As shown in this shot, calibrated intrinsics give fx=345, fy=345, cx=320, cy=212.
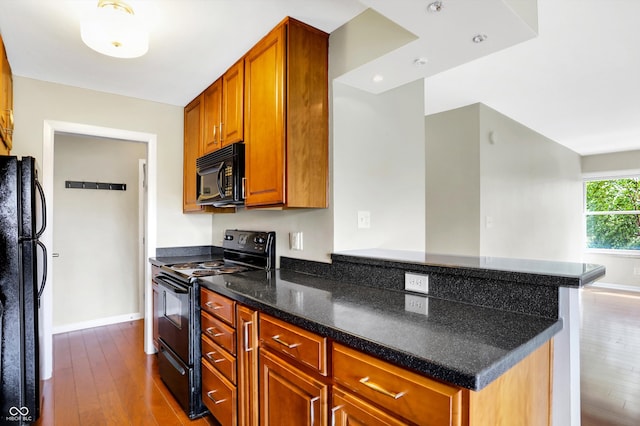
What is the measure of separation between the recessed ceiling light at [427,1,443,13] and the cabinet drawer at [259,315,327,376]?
4.31ft

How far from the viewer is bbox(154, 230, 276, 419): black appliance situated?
6.79 ft

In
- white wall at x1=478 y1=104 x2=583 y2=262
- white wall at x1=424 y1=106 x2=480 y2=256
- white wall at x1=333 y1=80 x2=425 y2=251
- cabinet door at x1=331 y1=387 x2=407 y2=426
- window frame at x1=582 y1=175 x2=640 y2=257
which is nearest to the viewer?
cabinet door at x1=331 y1=387 x2=407 y2=426

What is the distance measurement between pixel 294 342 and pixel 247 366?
0.45m

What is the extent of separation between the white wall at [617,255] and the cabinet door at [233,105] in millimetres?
7082

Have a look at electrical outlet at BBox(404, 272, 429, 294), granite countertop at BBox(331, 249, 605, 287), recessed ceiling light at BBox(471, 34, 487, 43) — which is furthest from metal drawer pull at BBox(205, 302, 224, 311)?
recessed ceiling light at BBox(471, 34, 487, 43)

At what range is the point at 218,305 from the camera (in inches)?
73.3

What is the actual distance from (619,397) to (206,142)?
3560mm

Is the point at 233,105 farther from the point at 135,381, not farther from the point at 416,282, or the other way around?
the point at 135,381

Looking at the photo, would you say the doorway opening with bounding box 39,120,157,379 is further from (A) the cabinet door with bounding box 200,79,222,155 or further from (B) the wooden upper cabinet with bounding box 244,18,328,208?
(B) the wooden upper cabinet with bounding box 244,18,328,208

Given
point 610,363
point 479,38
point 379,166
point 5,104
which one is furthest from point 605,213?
point 5,104

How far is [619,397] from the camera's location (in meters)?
2.37

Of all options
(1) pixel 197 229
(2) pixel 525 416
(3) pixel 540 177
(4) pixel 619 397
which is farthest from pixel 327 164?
(3) pixel 540 177

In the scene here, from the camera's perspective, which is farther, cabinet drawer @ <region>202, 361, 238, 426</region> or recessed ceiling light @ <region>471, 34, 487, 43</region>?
cabinet drawer @ <region>202, 361, 238, 426</region>

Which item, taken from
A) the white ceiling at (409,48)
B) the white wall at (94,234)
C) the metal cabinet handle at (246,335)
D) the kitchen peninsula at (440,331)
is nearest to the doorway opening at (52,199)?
the white ceiling at (409,48)
